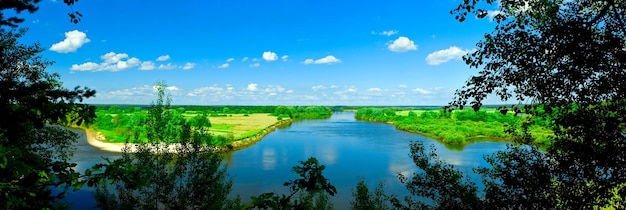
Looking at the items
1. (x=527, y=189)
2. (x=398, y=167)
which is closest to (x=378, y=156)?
(x=398, y=167)

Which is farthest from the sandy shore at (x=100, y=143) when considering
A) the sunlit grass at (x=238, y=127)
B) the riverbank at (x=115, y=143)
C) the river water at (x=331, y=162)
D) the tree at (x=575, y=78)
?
the tree at (x=575, y=78)

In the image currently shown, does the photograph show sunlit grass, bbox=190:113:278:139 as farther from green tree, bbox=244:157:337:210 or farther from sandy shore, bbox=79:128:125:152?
green tree, bbox=244:157:337:210

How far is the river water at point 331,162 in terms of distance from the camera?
3334 cm

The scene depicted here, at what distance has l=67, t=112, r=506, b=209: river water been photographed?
33344 millimetres

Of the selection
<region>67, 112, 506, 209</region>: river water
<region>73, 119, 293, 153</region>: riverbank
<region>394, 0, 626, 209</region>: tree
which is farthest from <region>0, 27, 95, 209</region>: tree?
<region>73, 119, 293, 153</region>: riverbank

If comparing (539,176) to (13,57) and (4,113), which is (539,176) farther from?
(13,57)

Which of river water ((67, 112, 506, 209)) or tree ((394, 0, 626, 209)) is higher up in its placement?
tree ((394, 0, 626, 209))

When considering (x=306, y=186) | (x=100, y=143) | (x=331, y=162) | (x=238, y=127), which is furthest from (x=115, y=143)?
(x=306, y=186)

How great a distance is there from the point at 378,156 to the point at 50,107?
47.8m

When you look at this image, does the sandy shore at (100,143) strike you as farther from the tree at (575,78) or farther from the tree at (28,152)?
the tree at (575,78)

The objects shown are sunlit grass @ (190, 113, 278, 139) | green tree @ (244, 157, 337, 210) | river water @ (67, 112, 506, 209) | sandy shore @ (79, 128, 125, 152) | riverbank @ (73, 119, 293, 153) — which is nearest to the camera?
green tree @ (244, 157, 337, 210)

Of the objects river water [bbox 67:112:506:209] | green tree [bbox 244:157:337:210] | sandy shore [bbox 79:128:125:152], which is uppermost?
green tree [bbox 244:157:337:210]

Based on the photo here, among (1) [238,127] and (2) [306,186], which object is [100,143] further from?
(2) [306,186]

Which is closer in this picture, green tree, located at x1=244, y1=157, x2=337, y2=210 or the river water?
green tree, located at x1=244, y1=157, x2=337, y2=210
